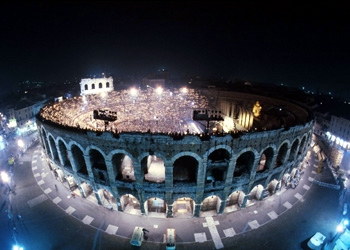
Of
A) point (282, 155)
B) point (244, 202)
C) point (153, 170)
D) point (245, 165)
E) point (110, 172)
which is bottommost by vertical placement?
point (244, 202)

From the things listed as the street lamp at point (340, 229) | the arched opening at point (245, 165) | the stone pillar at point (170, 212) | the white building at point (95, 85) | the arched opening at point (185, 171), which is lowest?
the street lamp at point (340, 229)

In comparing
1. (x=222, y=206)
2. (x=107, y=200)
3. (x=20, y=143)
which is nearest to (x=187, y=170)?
(x=222, y=206)

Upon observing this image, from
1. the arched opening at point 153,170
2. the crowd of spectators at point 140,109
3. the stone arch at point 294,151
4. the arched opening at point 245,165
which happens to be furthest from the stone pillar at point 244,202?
the crowd of spectators at point 140,109

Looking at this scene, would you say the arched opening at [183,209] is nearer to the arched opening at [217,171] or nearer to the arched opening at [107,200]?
the arched opening at [217,171]

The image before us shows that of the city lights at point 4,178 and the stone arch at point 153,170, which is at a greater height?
the stone arch at point 153,170

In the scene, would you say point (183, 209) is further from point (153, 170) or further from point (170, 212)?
point (153, 170)

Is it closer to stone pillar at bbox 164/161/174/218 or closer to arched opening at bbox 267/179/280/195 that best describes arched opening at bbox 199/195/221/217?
stone pillar at bbox 164/161/174/218

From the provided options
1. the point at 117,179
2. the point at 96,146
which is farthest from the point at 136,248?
the point at 96,146
